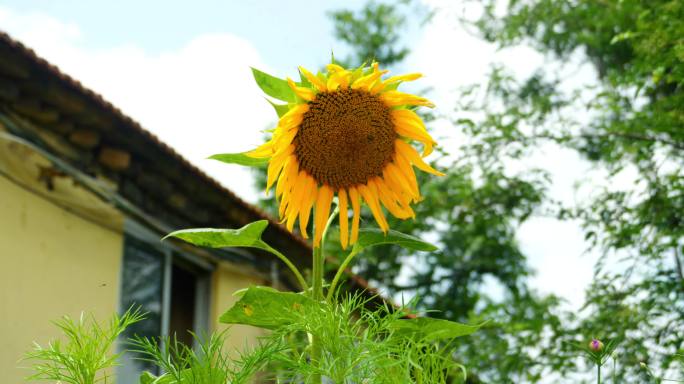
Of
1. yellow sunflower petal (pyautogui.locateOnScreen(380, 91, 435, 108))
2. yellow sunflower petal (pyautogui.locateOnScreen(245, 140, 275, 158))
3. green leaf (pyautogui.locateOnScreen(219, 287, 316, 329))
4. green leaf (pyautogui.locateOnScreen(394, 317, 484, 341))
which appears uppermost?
yellow sunflower petal (pyautogui.locateOnScreen(380, 91, 435, 108))

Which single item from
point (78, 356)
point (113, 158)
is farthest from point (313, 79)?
point (113, 158)

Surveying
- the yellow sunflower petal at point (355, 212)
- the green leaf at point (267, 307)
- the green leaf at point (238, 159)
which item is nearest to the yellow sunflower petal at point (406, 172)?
the yellow sunflower petal at point (355, 212)

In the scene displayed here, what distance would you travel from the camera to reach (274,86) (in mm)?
1795

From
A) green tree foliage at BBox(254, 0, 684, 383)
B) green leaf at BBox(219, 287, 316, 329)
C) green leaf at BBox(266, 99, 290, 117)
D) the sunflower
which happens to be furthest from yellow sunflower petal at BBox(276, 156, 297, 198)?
green tree foliage at BBox(254, 0, 684, 383)

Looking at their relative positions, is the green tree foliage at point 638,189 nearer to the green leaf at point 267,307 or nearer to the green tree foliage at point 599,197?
the green tree foliage at point 599,197

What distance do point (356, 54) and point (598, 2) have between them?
35.8 feet

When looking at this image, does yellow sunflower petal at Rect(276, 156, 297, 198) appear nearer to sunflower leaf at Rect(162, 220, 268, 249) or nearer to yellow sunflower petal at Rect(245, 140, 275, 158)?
yellow sunflower petal at Rect(245, 140, 275, 158)

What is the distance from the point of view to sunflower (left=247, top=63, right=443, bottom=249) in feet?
6.05

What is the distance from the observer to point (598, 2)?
915 centimetres

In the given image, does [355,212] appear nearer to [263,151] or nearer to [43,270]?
[263,151]

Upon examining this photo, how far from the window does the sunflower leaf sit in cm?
414

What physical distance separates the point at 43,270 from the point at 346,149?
3940 mm

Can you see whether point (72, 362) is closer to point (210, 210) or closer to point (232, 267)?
point (210, 210)

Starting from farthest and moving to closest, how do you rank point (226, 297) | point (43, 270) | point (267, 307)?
point (226, 297), point (43, 270), point (267, 307)
